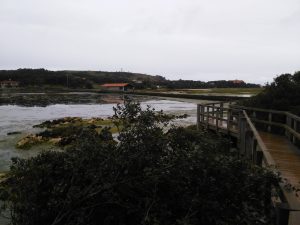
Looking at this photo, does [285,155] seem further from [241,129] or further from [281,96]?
[281,96]

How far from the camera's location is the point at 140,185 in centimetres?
455

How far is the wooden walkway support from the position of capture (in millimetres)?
3514

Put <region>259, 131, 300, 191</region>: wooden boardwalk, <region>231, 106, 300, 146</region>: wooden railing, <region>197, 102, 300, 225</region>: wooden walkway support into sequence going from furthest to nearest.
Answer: <region>231, 106, 300, 146</region>: wooden railing
<region>259, 131, 300, 191</region>: wooden boardwalk
<region>197, 102, 300, 225</region>: wooden walkway support

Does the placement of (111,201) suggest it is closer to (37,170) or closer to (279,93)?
(37,170)

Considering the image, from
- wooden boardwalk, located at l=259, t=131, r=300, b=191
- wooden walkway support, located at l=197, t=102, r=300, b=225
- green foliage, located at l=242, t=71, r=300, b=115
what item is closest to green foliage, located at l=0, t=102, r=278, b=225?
wooden walkway support, located at l=197, t=102, r=300, b=225

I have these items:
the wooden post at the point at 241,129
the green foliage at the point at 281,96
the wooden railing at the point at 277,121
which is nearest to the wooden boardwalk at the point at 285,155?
the wooden railing at the point at 277,121

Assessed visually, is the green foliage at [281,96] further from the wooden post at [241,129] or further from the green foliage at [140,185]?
the green foliage at [140,185]

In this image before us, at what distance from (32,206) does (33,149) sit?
14.7 metres

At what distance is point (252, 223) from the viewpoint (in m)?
3.93

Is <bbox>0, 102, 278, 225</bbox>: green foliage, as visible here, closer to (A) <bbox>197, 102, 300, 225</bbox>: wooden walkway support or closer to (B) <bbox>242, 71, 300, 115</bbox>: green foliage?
(A) <bbox>197, 102, 300, 225</bbox>: wooden walkway support

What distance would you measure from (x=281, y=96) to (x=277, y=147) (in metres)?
5.32

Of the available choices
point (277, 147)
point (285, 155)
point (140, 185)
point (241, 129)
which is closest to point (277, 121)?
point (241, 129)

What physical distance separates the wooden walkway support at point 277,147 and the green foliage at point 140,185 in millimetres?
530

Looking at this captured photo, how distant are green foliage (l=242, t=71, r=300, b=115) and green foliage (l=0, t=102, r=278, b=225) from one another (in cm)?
972
